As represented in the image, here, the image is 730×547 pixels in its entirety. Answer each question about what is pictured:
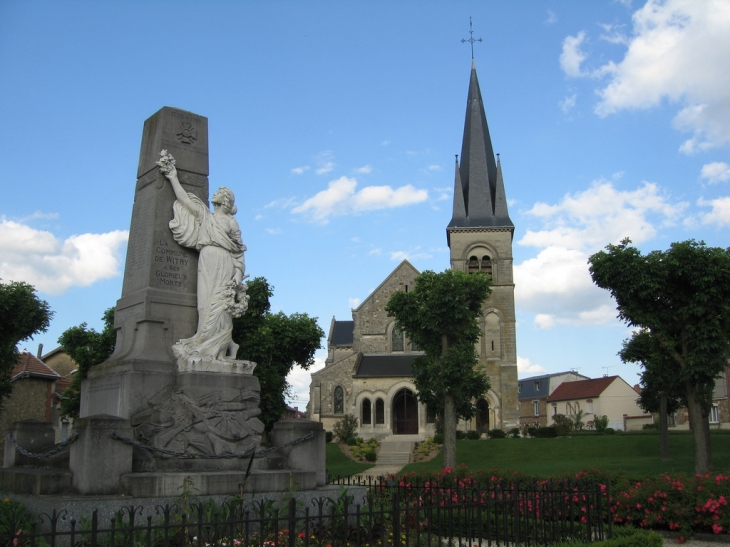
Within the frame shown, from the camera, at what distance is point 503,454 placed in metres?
42.4

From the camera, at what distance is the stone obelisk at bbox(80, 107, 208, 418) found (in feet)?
32.2

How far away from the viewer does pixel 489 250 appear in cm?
6134

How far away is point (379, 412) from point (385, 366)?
160 inches

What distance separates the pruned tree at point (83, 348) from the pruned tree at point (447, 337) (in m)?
14.5

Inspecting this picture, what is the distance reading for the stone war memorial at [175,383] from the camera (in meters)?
8.34

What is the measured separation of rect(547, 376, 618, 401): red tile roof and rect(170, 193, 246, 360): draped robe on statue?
68.2 metres

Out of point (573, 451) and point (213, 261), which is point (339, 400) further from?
point (213, 261)

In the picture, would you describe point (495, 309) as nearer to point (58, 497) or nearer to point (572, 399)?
point (572, 399)

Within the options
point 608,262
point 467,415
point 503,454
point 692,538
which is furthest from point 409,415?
point 692,538

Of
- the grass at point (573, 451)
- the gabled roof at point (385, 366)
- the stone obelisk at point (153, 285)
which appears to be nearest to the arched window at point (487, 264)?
the gabled roof at point (385, 366)

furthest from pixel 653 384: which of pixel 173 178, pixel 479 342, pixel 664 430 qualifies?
pixel 173 178

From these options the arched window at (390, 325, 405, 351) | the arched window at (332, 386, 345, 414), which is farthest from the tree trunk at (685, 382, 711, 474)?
the arched window at (390, 325, 405, 351)

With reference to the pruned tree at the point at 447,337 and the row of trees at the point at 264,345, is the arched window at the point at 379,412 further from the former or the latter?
the row of trees at the point at 264,345

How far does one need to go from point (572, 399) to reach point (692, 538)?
215ft
